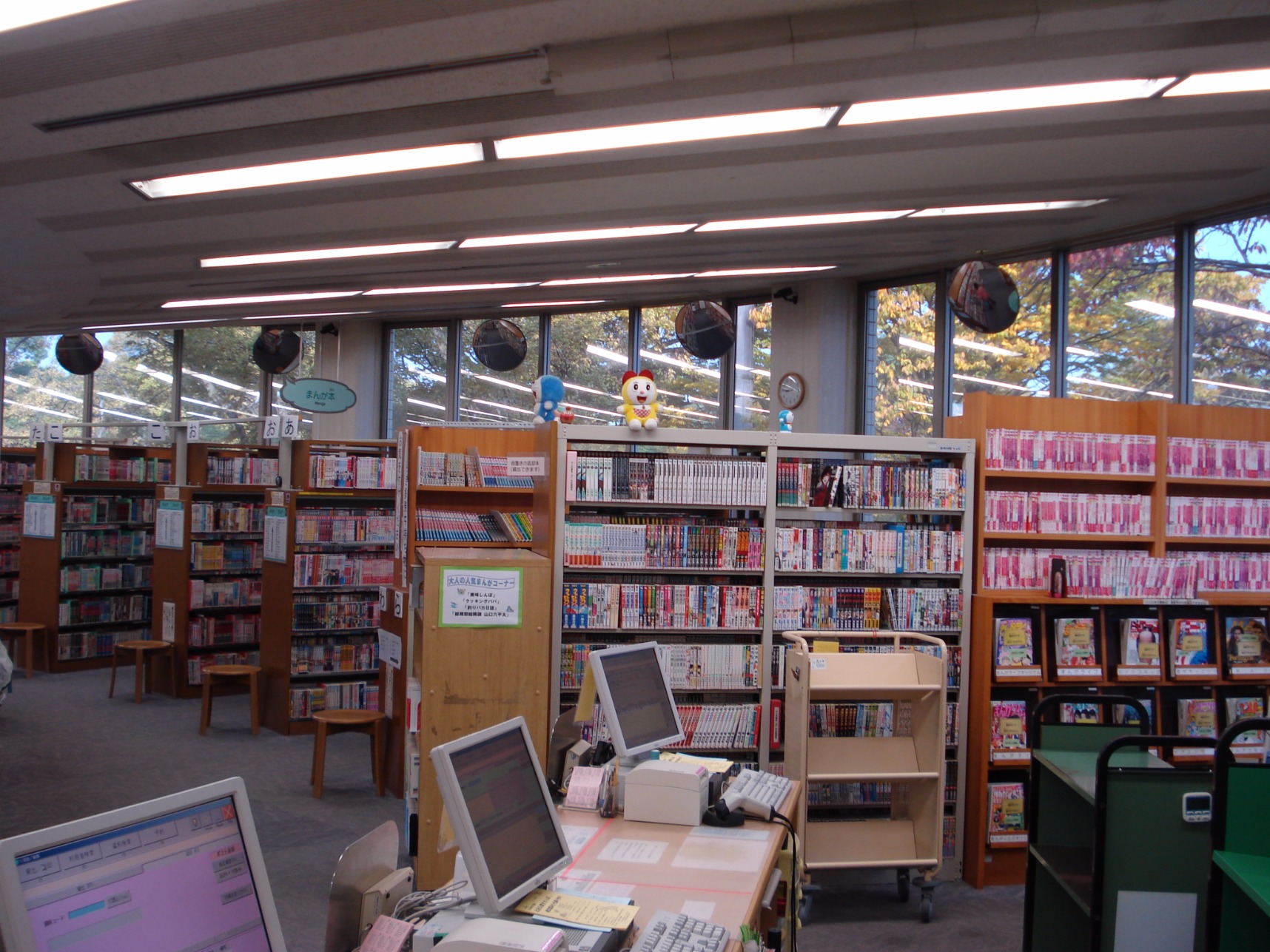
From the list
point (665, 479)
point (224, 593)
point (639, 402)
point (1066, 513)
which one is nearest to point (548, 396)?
point (639, 402)

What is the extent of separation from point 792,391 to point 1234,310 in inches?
137

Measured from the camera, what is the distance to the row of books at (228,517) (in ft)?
29.1

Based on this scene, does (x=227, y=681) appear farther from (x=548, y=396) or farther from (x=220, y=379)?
(x=220, y=379)

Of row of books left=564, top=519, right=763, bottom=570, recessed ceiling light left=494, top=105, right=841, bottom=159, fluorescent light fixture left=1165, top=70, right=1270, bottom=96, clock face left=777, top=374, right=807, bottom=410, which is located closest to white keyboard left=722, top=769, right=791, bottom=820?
row of books left=564, top=519, right=763, bottom=570

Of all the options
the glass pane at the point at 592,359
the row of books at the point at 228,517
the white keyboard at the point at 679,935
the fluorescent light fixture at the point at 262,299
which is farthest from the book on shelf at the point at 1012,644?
the row of books at the point at 228,517

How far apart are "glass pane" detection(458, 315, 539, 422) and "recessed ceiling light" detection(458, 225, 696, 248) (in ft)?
13.8

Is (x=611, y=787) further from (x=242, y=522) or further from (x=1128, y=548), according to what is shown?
(x=242, y=522)

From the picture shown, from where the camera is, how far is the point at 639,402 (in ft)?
16.1

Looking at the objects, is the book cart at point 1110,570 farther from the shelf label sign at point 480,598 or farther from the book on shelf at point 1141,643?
the shelf label sign at point 480,598

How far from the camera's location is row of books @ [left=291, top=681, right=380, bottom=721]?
7.67 m

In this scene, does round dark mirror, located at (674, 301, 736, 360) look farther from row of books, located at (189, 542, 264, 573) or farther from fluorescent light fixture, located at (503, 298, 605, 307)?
row of books, located at (189, 542, 264, 573)

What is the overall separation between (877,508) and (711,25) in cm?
275

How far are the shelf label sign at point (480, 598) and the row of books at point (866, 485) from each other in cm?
165

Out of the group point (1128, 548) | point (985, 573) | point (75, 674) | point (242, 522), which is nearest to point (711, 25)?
point (985, 573)
